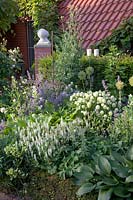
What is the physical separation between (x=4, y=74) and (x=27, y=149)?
3917 mm

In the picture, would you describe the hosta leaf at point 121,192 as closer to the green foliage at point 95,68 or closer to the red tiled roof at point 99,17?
the green foliage at point 95,68

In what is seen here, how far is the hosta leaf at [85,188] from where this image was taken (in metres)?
3.99

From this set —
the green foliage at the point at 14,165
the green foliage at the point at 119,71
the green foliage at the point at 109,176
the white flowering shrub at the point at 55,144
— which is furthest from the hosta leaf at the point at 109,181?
the green foliage at the point at 119,71

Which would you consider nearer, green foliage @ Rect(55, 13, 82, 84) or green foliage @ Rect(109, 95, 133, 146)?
green foliage @ Rect(109, 95, 133, 146)

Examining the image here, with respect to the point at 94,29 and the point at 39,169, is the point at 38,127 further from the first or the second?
the point at 94,29

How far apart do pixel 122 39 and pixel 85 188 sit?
682cm

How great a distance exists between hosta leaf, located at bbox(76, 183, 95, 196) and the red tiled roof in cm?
763

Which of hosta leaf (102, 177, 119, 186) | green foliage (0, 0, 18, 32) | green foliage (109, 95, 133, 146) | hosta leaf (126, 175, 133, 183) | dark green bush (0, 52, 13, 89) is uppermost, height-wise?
green foliage (0, 0, 18, 32)

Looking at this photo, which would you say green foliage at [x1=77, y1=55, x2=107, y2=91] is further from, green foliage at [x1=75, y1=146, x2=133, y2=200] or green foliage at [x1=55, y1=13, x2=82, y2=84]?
green foliage at [x1=75, y1=146, x2=133, y2=200]

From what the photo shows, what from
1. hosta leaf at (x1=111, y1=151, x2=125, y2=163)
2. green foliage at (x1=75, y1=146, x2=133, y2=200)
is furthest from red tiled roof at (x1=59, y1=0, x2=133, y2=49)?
green foliage at (x1=75, y1=146, x2=133, y2=200)

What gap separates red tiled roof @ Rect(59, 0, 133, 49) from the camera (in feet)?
37.7

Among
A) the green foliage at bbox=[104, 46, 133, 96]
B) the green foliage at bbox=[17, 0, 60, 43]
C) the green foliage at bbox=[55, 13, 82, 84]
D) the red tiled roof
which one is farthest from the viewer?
the green foliage at bbox=[17, 0, 60, 43]

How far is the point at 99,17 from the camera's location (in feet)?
39.9

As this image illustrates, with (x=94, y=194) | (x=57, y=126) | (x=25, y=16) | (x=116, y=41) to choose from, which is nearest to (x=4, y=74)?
(x=116, y=41)
